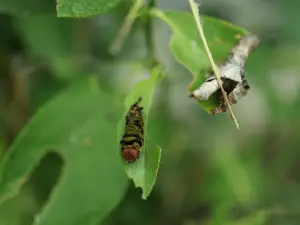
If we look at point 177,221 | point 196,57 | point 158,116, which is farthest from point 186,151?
point 196,57

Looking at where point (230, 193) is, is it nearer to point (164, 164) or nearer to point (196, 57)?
point (164, 164)

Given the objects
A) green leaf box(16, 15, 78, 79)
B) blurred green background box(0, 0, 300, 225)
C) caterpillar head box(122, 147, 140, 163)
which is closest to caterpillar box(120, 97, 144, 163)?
caterpillar head box(122, 147, 140, 163)

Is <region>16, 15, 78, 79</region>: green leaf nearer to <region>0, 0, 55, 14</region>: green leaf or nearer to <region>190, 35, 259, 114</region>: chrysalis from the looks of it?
<region>0, 0, 55, 14</region>: green leaf

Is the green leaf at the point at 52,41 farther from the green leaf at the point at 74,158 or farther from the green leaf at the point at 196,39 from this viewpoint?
the green leaf at the point at 196,39

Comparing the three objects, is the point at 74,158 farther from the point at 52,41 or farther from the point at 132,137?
the point at 52,41

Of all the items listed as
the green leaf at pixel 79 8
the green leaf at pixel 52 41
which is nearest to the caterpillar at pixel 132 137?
the green leaf at pixel 79 8
